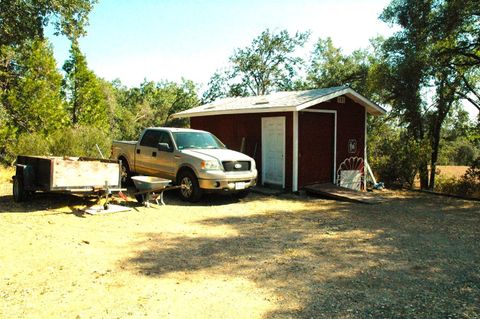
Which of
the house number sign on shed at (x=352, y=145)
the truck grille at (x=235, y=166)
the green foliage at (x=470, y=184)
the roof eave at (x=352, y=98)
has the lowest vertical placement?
the green foliage at (x=470, y=184)

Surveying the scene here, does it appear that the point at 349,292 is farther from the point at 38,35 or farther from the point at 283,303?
the point at 38,35

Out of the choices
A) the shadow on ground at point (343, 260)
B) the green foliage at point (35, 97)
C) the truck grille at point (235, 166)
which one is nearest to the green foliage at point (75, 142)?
the green foliage at point (35, 97)

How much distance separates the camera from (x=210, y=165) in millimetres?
10047

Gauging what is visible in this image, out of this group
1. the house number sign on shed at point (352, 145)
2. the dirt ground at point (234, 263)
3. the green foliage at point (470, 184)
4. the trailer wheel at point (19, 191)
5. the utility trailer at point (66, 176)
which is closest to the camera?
the dirt ground at point (234, 263)

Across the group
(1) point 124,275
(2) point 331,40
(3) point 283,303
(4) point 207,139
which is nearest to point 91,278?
(1) point 124,275

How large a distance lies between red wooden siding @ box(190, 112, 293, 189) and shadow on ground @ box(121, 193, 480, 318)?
11.7 ft

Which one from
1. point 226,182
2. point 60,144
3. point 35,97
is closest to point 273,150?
point 226,182

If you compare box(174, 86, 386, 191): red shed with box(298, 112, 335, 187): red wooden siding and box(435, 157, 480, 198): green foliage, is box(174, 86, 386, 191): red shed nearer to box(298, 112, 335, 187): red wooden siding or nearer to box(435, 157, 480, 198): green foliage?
box(298, 112, 335, 187): red wooden siding

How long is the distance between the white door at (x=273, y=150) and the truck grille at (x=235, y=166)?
8.33 ft

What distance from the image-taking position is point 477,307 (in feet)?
13.6

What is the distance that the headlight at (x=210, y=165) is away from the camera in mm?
10008

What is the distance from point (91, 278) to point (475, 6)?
498 inches

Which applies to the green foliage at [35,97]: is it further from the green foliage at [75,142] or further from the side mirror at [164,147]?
the side mirror at [164,147]

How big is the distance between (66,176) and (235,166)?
4170mm
